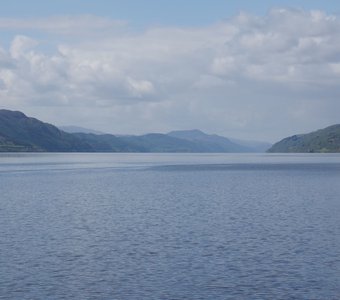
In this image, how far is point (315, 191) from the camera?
10194 cm

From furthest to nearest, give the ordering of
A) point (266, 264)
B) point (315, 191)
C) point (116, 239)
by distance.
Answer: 1. point (315, 191)
2. point (116, 239)
3. point (266, 264)

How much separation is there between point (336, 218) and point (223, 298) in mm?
35269

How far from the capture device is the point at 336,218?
63.2 m

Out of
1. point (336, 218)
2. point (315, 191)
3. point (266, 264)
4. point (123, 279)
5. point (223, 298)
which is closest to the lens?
point (223, 298)

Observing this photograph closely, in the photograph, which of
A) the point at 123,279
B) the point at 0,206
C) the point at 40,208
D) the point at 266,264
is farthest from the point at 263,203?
the point at 123,279

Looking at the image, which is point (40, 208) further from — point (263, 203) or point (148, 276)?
point (148, 276)

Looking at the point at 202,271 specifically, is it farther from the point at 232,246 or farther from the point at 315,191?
the point at 315,191

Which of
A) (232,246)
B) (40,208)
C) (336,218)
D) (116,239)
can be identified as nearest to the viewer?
(232,246)

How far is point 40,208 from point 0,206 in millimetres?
6210

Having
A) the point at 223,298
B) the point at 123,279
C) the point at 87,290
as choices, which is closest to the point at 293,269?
the point at 223,298

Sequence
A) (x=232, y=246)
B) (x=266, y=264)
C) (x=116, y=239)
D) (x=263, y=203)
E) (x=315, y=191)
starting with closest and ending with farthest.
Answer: (x=266, y=264) → (x=232, y=246) → (x=116, y=239) → (x=263, y=203) → (x=315, y=191)

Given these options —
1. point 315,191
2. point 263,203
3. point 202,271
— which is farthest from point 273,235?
point 315,191

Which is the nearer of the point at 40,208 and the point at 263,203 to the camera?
the point at 40,208

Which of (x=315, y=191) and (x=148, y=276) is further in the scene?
(x=315, y=191)
